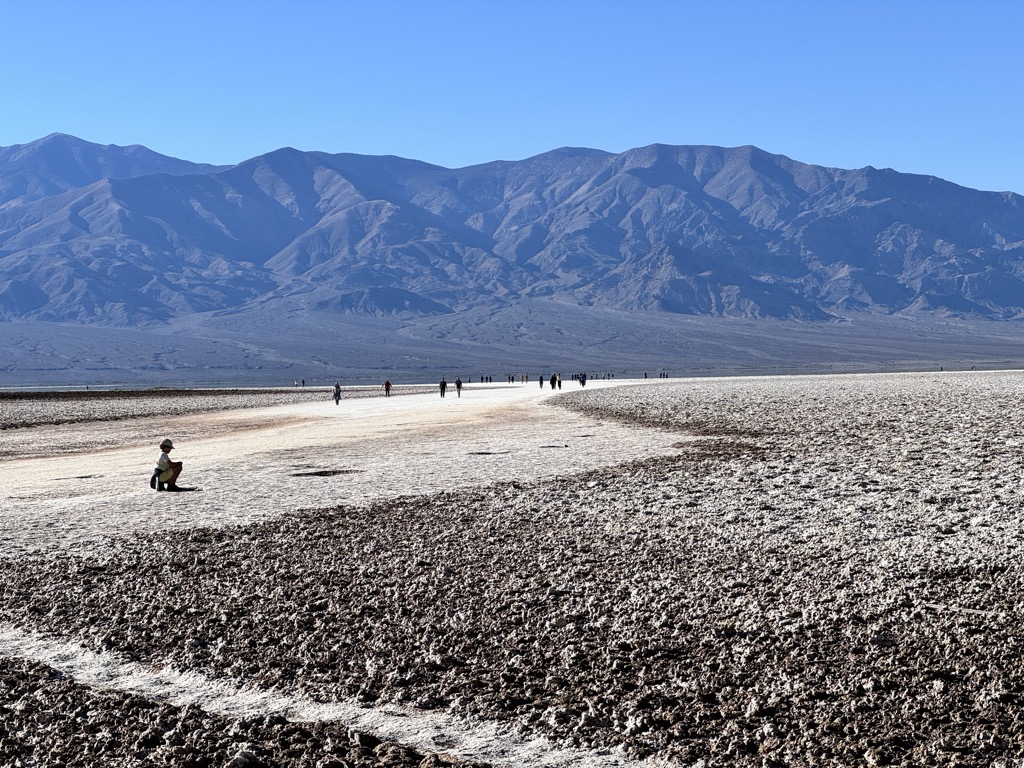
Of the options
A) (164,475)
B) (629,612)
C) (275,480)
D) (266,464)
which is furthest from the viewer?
(266,464)

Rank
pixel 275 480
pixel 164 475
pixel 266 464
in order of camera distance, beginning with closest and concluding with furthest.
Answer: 1. pixel 164 475
2. pixel 275 480
3. pixel 266 464

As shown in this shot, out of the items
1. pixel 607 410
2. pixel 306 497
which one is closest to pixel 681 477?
pixel 306 497

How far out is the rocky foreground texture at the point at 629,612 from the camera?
7055 millimetres

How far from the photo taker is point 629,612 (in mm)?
9398

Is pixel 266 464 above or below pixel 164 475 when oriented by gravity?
below

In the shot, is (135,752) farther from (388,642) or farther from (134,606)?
(134,606)

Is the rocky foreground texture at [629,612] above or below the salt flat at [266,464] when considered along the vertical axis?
above

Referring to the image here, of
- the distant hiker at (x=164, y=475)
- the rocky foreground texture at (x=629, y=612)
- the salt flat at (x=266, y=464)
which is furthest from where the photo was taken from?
the distant hiker at (x=164, y=475)

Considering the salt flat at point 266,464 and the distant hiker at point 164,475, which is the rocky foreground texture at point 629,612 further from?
the distant hiker at point 164,475

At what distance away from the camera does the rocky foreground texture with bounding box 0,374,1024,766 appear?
7.05 m

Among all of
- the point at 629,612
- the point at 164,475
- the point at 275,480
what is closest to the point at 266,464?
the point at 275,480

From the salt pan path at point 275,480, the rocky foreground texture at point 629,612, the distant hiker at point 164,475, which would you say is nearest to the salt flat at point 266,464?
the salt pan path at point 275,480

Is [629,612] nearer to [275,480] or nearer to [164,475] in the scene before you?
[164,475]

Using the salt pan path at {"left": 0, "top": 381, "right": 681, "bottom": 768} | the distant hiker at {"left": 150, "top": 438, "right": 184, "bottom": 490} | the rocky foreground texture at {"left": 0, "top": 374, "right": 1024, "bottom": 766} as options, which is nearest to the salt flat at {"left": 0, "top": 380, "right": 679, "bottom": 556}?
the salt pan path at {"left": 0, "top": 381, "right": 681, "bottom": 768}
